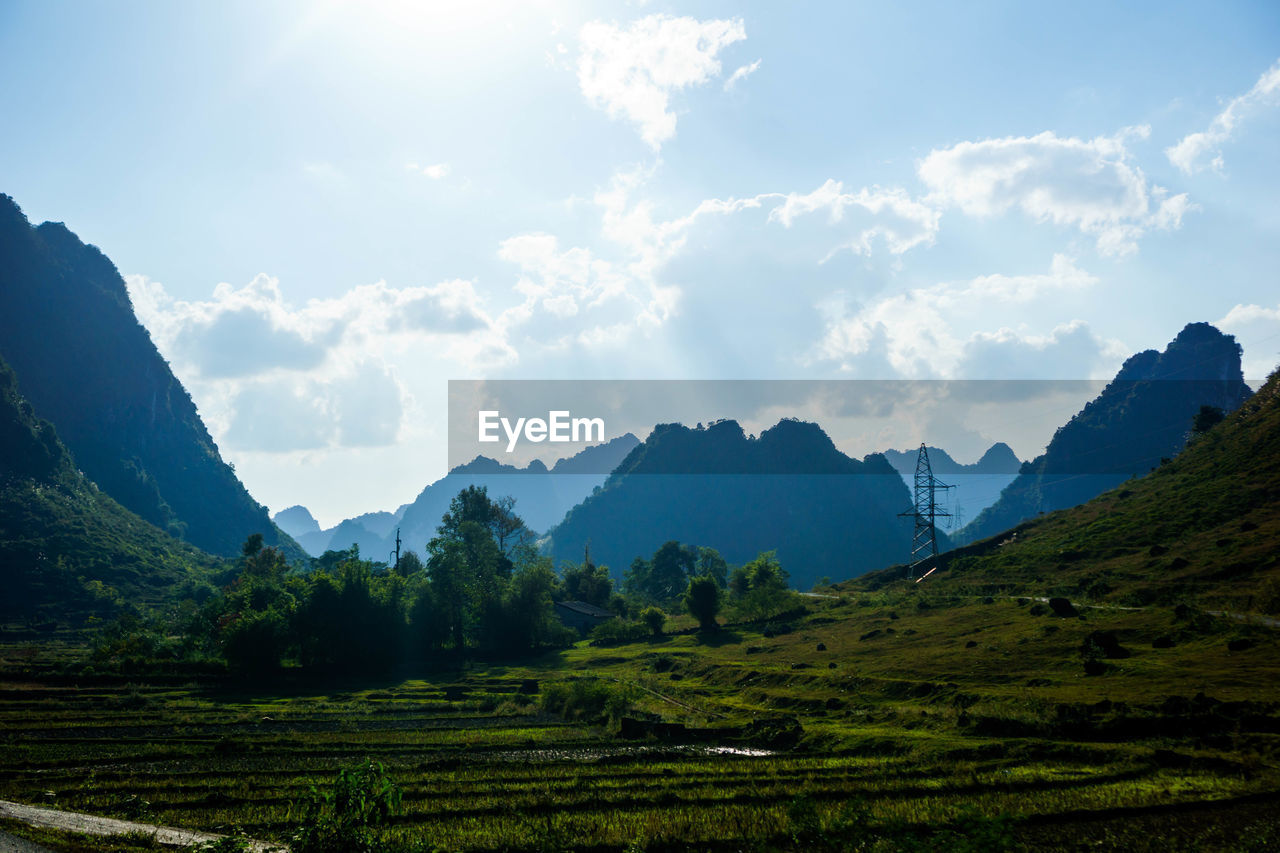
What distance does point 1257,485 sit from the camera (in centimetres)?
6612

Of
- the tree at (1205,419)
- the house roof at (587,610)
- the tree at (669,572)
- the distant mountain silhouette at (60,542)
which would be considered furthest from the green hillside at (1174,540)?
the distant mountain silhouette at (60,542)

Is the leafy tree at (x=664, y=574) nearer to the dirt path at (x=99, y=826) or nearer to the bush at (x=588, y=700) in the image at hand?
the bush at (x=588, y=700)

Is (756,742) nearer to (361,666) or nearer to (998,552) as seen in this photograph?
(361,666)

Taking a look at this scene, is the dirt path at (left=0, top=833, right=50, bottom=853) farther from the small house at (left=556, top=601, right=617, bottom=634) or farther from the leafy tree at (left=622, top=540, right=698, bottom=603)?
the leafy tree at (left=622, top=540, right=698, bottom=603)

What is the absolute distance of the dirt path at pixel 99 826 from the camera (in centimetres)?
1950

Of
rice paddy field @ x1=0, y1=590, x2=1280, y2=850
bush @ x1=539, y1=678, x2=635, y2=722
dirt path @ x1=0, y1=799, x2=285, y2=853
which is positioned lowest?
bush @ x1=539, y1=678, x2=635, y2=722

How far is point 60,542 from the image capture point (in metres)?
140

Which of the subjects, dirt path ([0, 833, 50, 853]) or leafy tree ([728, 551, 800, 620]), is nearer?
dirt path ([0, 833, 50, 853])

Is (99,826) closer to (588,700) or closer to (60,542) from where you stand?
(588,700)

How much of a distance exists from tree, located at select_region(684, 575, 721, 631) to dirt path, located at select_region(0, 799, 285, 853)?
7974cm

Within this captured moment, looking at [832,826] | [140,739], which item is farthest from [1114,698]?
[140,739]

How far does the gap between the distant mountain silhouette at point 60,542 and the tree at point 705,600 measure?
109875 millimetres

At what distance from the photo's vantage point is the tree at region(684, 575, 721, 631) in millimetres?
97125

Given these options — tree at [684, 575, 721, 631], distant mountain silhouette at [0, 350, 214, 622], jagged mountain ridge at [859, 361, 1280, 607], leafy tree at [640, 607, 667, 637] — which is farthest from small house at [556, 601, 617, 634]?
distant mountain silhouette at [0, 350, 214, 622]
